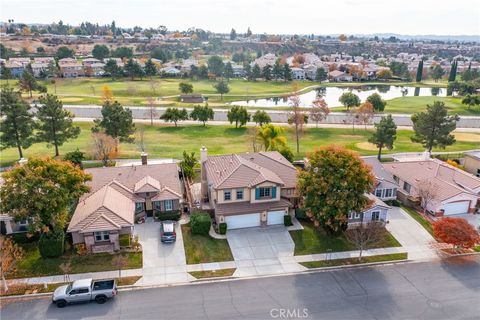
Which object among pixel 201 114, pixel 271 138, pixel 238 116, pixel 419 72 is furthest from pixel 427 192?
pixel 419 72

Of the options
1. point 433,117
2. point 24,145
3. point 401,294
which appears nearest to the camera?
point 401,294

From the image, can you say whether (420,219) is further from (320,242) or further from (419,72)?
(419,72)

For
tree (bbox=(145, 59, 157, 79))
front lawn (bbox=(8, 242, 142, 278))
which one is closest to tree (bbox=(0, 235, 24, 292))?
front lawn (bbox=(8, 242, 142, 278))

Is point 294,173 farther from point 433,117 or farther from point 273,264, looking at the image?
point 433,117

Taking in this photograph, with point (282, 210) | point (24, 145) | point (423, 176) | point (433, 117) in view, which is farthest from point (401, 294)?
point (24, 145)

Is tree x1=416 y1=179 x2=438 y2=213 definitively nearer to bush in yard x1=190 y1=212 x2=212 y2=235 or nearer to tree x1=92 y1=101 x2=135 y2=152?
bush in yard x1=190 y1=212 x2=212 y2=235
